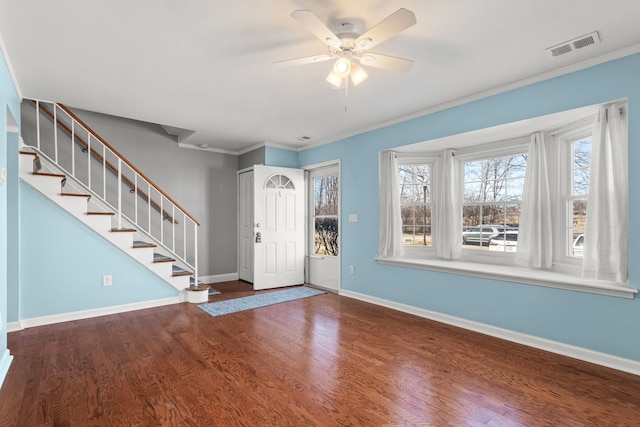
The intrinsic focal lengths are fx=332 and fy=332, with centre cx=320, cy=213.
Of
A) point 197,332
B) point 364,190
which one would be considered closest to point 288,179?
point 364,190

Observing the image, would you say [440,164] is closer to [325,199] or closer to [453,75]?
[453,75]

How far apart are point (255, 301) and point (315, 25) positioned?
3639 millimetres

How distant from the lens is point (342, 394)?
87.4 inches

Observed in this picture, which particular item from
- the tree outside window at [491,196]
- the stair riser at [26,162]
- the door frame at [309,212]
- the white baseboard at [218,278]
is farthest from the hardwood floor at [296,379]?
the white baseboard at [218,278]

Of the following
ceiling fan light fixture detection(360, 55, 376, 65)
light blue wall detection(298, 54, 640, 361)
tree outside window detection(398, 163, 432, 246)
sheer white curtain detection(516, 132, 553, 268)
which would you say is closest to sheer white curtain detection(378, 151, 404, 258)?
light blue wall detection(298, 54, 640, 361)

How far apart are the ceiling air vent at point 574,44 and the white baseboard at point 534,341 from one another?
2.39m

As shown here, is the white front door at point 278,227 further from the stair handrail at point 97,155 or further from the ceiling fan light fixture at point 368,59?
the ceiling fan light fixture at point 368,59

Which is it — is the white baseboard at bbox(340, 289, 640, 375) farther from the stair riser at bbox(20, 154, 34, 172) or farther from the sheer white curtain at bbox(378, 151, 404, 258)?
the stair riser at bbox(20, 154, 34, 172)

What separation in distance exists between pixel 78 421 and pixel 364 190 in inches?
148

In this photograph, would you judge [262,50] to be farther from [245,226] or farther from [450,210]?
[245,226]

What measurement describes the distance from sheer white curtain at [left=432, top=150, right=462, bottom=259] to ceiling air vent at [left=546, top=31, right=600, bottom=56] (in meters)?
1.70

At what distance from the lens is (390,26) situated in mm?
1877

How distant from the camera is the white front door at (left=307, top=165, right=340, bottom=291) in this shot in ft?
17.7

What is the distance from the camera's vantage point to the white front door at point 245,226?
580cm
